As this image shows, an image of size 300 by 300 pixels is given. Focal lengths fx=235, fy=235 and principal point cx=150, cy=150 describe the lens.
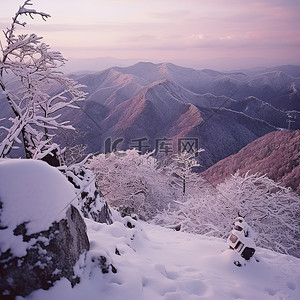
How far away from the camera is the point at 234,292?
4.05 metres

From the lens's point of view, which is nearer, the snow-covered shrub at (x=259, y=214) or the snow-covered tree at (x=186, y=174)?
the snow-covered shrub at (x=259, y=214)

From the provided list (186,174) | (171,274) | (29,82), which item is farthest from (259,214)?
(29,82)

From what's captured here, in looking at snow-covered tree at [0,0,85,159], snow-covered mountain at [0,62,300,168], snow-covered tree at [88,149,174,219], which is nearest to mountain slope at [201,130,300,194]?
snow-covered tree at [88,149,174,219]

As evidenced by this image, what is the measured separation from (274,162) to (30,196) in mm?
29340

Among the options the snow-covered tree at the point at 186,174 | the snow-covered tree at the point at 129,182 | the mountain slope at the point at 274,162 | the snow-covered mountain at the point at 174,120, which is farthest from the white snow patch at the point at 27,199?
the snow-covered mountain at the point at 174,120

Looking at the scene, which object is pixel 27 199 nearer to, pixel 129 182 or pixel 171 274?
pixel 171 274

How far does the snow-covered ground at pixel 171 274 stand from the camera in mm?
3090

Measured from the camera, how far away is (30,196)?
9.25 feet

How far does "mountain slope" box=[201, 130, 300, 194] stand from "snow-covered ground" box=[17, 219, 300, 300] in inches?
462

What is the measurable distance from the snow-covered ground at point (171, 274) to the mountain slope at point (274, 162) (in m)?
11.7

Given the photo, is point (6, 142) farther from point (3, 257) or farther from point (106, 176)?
point (106, 176)

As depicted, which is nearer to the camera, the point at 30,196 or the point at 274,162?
the point at 30,196

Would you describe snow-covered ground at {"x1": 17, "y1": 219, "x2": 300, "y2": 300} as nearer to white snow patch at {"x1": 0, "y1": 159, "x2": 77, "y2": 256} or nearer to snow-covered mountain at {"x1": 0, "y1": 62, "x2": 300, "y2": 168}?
white snow patch at {"x1": 0, "y1": 159, "x2": 77, "y2": 256}

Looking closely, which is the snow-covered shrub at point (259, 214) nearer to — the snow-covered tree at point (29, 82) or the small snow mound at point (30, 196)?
the snow-covered tree at point (29, 82)
